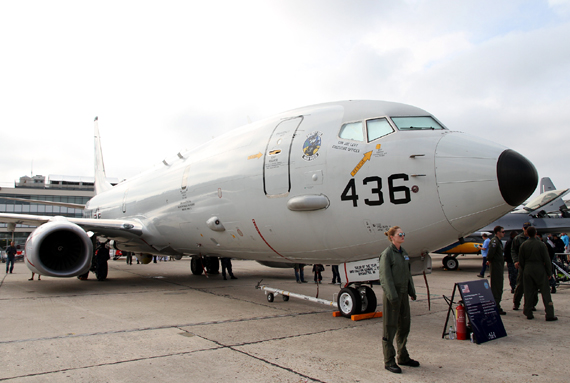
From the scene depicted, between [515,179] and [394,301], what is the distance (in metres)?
2.23

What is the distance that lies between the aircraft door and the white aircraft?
0.07 ft

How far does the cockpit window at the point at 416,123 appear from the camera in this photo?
604 cm

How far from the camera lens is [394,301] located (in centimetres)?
421

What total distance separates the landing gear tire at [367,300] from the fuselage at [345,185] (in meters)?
0.71

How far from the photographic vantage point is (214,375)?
3.99m

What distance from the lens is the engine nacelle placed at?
10.2 metres

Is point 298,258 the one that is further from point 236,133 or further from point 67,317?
point 67,317

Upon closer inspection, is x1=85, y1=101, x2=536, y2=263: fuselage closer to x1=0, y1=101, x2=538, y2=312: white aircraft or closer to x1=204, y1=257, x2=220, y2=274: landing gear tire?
x1=0, y1=101, x2=538, y2=312: white aircraft

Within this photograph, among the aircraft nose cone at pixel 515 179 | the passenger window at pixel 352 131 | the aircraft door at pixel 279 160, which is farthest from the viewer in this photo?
the aircraft door at pixel 279 160

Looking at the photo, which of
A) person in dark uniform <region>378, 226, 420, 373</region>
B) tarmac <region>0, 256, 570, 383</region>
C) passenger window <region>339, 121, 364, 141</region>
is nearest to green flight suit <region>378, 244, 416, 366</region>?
person in dark uniform <region>378, 226, 420, 373</region>

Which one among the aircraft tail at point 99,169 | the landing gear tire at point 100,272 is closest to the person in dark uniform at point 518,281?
the landing gear tire at point 100,272

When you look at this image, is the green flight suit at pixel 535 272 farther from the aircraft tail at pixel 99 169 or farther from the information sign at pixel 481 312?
the aircraft tail at pixel 99 169

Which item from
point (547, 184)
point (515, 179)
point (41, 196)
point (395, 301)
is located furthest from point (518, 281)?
point (41, 196)

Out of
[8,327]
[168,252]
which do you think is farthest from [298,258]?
[168,252]
